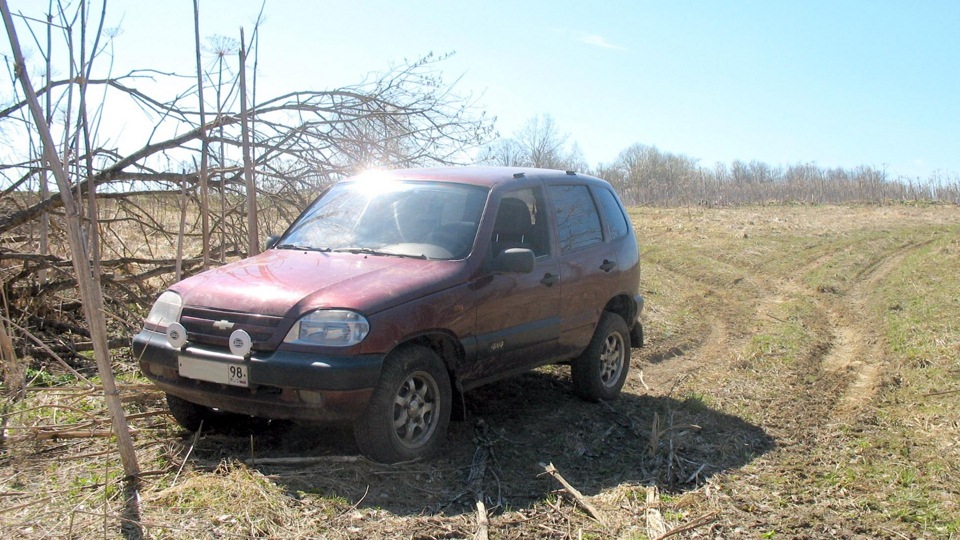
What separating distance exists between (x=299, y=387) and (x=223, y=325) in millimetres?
597

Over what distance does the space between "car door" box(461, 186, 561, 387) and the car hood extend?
39 cm

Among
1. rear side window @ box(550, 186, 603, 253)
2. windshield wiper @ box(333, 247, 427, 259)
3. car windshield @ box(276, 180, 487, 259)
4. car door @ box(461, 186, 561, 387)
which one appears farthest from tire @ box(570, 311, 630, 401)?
windshield wiper @ box(333, 247, 427, 259)

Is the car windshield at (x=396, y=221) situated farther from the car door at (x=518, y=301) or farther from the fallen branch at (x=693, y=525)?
the fallen branch at (x=693, y=525)

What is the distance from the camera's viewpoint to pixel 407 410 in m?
4.79

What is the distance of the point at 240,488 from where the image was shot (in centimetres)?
423

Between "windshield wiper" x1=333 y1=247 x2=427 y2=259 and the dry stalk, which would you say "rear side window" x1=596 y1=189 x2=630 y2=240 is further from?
the dry stalk

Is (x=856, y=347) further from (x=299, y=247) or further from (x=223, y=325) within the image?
(x=223, y=325)

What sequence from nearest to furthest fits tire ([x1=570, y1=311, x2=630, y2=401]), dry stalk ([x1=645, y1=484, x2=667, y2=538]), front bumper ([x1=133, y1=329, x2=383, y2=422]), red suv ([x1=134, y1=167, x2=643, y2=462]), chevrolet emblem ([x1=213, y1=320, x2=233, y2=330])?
dry stalk ([x1=645, y1=484, x2=667, y2=538]) < front bumper ([x1=133, y1=329, x2=383, y2=422]) < red suv ([x1=134, y1=167, x2=643, y2=462]) < chevrolet emblem ([x1=213, y1=320, x2=233, y2=330]) < tire ([x1=570, y1=311, x2=630, y2=401])

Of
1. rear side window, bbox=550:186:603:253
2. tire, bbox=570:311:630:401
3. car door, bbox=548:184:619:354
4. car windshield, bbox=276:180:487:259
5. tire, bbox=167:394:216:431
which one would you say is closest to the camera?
tire, bbox=167:394:216:431

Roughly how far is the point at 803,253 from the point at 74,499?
17121 millimetres

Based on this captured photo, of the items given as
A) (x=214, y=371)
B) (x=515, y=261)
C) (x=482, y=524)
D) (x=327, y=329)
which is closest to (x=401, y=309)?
(x=327, y=329)

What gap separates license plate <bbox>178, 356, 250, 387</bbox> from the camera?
4.48 metres

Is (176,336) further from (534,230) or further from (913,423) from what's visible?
(913,423)

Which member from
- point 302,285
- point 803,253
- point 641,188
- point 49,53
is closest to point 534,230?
point 302,285
